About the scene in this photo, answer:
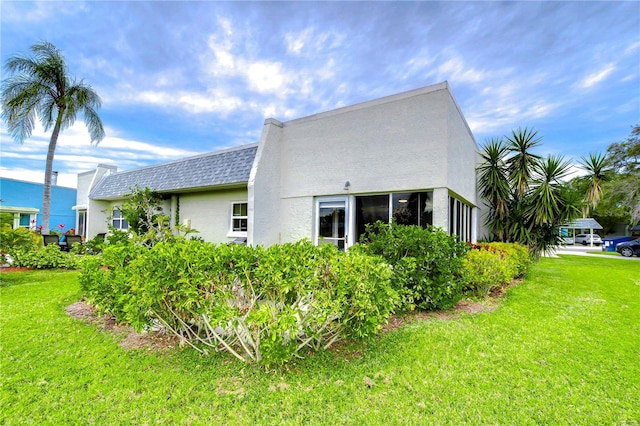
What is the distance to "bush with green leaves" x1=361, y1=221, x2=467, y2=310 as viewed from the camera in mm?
5910

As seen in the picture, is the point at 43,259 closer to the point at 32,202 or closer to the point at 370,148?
the point at 370,148

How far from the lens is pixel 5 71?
15.0m

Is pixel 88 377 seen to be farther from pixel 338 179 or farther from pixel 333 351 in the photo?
pixel 338 179

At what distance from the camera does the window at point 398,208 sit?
868 centimetres

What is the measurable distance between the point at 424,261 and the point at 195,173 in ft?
37.0

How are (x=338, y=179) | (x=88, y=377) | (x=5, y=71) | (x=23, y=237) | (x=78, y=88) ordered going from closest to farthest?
(x=88, y=377)
(x=338, y=179)
(x=23, y=237)
(x=5, y=71)
(x=78, y=88)

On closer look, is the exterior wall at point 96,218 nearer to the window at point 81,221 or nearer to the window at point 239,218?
the window at point 81,221

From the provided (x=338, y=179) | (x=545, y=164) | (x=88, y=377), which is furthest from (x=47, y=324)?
(x=545, y=164)

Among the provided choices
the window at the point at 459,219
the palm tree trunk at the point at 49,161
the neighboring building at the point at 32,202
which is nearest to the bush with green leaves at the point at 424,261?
the window at the point at 459,219

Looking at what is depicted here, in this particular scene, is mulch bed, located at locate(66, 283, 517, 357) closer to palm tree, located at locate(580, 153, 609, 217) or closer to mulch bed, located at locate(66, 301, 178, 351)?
mulch bed, located at locate(66, 301, 178, 351)

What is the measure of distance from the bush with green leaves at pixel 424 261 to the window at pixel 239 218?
746 centimetres

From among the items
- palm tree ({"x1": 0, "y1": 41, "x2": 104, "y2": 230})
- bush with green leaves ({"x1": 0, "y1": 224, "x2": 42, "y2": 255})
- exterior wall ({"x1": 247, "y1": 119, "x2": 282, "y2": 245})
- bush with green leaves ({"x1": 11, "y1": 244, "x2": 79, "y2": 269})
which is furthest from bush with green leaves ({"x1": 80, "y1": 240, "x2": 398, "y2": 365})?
palm tree ({"x1": 0, "y1": 41, "x2": 104, "y2": 230})

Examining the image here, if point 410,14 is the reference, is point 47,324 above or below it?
below

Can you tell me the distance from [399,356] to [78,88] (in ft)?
68.9
